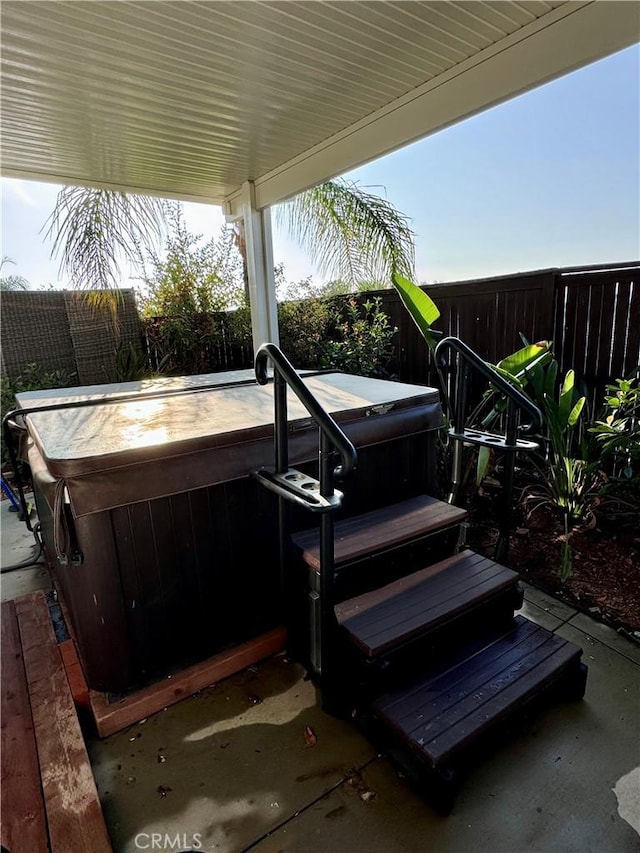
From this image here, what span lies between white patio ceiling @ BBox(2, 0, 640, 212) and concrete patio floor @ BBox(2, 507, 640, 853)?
310 cm

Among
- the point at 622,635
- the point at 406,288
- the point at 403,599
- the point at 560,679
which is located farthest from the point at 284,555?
the point at 406,288

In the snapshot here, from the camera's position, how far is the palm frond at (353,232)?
5.39 m

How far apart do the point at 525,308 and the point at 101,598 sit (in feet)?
11.4

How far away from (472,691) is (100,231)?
5721 mm

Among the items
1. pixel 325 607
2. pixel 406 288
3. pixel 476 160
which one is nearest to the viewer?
pixel 325 607

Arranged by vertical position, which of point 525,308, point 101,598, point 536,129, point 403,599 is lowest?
point 403,599

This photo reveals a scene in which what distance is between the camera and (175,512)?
1.68 metres

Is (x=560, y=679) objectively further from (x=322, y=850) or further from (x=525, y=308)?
(x=525, y=308)

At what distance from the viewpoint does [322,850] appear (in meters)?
1.21

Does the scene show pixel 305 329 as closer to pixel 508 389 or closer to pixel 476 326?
pixel 476 326

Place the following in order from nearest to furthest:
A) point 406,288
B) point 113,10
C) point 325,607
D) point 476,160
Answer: point 325,607, point 113,10, point 406,288, point 476,160

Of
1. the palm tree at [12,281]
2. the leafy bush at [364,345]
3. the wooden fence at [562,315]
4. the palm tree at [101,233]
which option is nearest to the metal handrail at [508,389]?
the wooden fence at [562,315]

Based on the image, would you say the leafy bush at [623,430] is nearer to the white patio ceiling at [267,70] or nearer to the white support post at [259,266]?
the white patio ceiling at [267,70]

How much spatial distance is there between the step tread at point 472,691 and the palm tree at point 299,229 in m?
4.47
